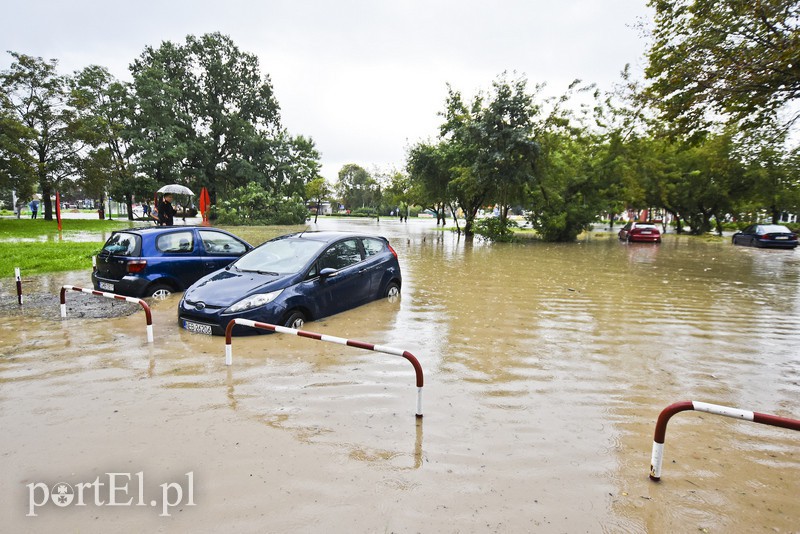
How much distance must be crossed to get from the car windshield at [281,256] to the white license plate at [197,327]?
126 centimetres

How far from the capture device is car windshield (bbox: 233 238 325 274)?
23.9ft

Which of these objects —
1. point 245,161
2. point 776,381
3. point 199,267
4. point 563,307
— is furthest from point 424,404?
point 245,161

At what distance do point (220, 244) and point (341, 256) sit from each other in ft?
10.4

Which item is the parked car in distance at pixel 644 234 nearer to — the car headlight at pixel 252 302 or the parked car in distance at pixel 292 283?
the parked car in distance at pixel 292 283

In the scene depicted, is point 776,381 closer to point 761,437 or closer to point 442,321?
point 761,437

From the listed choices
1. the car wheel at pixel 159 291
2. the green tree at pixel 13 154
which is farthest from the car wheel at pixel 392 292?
the green tree at pixel 13 154

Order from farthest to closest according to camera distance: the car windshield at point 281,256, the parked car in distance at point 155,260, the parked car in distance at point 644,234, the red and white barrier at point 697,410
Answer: the parked car in distance at point 644,234
the parked car in distance at point 155,260
the car windshield at point 281,256
the red and white barrier at point 697,410

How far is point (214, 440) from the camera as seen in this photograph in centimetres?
378

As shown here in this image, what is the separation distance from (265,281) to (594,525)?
5272mm

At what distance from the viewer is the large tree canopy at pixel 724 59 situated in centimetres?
1102

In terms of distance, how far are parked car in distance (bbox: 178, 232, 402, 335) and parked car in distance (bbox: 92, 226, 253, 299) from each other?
1612 millimetres

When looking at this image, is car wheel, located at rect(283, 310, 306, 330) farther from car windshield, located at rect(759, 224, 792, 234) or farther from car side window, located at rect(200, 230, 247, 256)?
car windshield, located at rect(759, 224, 792, 234)

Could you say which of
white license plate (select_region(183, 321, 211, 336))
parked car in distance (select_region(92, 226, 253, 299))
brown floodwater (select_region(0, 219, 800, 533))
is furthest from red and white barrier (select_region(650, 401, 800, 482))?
parked car in distance (select_region(92, 226, 253, 299))

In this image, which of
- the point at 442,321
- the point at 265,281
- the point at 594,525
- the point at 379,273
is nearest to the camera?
the point at 594,525
